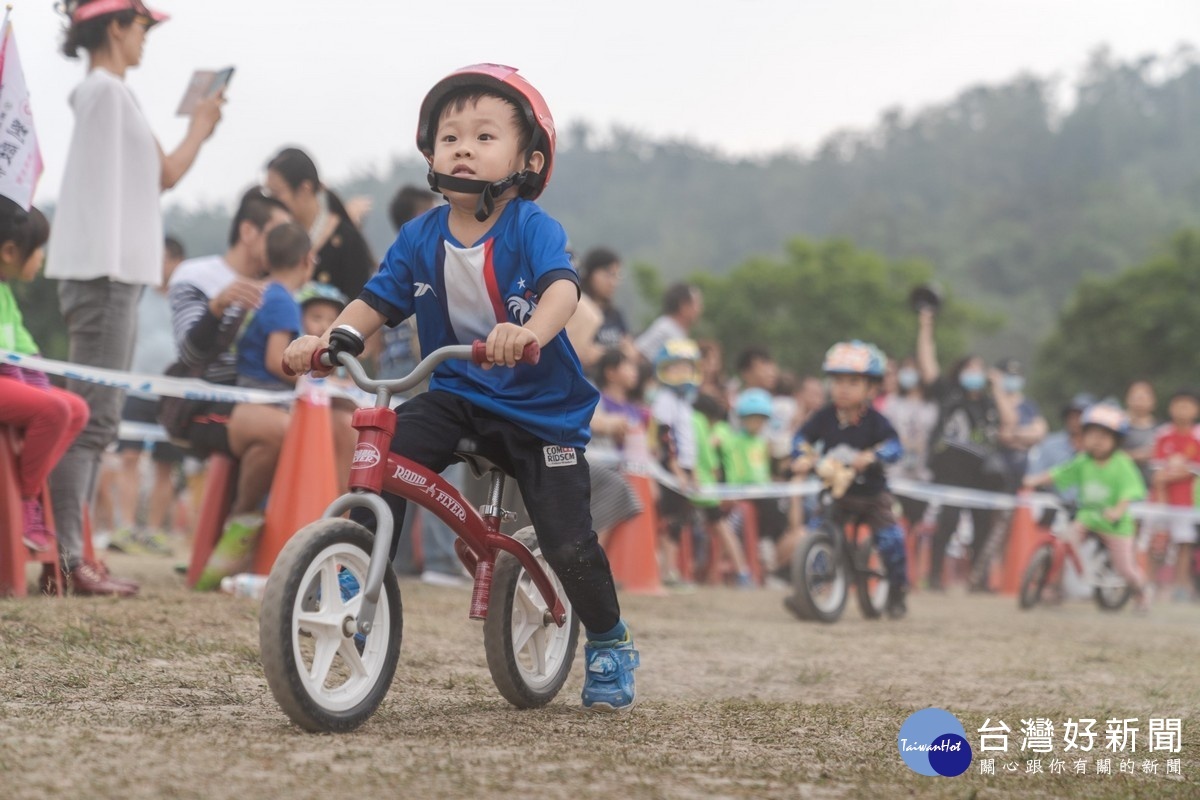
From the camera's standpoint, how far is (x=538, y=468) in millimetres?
4070

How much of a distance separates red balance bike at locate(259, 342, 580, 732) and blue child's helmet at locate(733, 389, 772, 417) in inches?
346

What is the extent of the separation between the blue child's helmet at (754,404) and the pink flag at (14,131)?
8.17 metres

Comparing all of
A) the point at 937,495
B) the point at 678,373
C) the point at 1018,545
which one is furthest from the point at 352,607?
the point at 1018,545

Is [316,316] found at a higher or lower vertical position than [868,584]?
higher

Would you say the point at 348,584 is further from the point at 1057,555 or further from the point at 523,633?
the point at 1057,555

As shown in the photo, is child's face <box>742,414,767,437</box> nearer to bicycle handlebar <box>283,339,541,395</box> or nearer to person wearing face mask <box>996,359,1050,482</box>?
person wearing face mask <box>996,359,1050,482</box>

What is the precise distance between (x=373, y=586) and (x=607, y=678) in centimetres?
94

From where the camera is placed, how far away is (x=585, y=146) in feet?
452

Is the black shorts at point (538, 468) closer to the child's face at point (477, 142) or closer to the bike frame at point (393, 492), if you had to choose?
the bike frame at point (393, 492)

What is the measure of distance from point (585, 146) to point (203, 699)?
5346 inches

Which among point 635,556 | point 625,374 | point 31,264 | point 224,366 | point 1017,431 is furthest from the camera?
point 1017,431

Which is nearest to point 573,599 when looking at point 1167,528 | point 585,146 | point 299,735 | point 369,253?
point 299,735

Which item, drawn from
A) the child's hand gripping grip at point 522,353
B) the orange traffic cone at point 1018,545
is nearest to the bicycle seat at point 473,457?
the child's hand gripping grip at point 522,353

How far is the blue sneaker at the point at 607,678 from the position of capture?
4.29 meters
